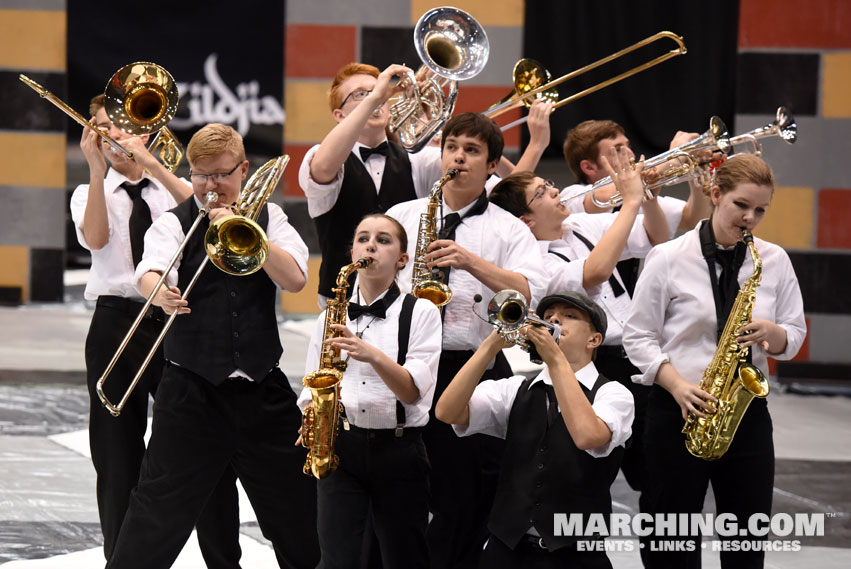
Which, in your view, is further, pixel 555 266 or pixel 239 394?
pixel 555 266

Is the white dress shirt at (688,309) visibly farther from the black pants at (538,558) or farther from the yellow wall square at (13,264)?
the yellow wall square at (13,264)

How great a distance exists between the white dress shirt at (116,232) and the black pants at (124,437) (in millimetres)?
66

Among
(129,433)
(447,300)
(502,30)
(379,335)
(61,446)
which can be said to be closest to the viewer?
(379,335)

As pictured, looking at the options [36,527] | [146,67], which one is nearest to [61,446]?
[36,527]

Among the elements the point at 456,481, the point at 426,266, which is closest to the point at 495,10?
the point at 426,266

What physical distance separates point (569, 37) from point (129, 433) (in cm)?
673

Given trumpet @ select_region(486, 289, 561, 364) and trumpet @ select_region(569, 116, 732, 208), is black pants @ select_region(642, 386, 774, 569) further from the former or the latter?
trumpet @ select_region(569, 116, 732, 208)

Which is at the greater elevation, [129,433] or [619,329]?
[619,329]

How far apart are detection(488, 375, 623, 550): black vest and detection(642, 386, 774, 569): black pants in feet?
1.22

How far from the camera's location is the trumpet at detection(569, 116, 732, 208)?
441 centimetres

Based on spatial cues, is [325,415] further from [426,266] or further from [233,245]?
[426,266]

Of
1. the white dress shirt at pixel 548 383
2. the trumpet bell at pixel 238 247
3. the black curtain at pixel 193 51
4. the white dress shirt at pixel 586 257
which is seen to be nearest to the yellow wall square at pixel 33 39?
the black curtain at pixel 193 51

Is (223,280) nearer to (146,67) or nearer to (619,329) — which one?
(146,67)

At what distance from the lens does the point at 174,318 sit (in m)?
3.57
